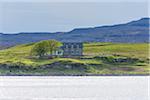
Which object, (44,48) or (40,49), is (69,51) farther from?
(40,49)

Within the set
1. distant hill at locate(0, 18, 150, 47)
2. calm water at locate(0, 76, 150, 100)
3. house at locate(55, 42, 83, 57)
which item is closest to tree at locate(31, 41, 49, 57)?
house at locate(55, 42, 83, 57)

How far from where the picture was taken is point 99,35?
810 inches

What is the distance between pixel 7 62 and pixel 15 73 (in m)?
2.00

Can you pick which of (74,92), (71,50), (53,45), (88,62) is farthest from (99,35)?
(74,92)

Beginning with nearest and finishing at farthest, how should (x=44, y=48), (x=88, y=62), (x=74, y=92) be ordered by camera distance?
(x=74, y=92) → (x=88, y=62) → (x=44, y=48)

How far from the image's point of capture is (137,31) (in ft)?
69.5

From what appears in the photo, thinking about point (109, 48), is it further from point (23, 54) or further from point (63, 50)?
point (23, 54)

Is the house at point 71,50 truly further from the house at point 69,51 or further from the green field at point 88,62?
the green field at point 88,62

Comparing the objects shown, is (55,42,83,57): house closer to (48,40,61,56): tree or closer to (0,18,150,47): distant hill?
(48,40,61,56): tree

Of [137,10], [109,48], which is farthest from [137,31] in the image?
[109,48]

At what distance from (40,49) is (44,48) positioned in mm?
146

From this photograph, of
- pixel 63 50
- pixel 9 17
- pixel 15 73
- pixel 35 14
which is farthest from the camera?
pixel 35 14

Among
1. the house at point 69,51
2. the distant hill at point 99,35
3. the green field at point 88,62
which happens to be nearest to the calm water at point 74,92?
the green field at point 88,62

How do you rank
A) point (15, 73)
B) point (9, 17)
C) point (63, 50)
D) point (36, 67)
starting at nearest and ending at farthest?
point (15, 73)
point (36, 67)
point (63, 50)
point (9, 17)
